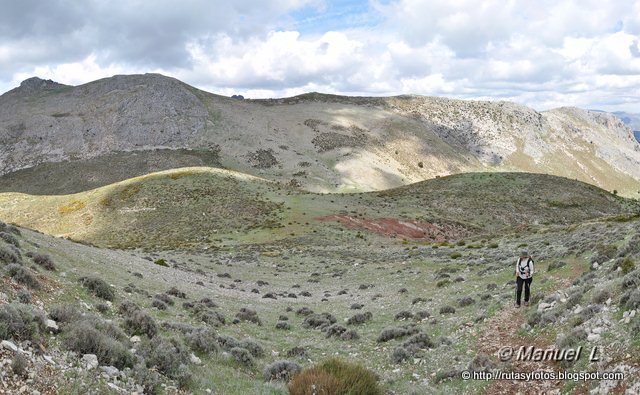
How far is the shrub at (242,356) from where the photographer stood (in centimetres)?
1285

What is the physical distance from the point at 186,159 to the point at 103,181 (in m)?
21.8

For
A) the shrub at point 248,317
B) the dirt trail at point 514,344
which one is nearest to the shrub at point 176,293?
the shrub at point 248,317

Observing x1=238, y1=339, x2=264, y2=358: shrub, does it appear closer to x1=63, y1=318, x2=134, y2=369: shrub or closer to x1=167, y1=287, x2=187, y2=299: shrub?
x1=63, y1=318, x2=134, y2=369: shrub

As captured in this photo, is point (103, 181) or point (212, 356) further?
point (103, 181)

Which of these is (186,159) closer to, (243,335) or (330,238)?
(330,238)

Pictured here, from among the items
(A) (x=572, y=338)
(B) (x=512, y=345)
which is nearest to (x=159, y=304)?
(B) (x=512, y=345)

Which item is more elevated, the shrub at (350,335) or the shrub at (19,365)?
the shrub at (19,365)

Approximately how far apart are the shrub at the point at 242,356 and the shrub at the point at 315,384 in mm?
3431

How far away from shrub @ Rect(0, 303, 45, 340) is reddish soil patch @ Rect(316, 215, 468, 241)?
55915mm

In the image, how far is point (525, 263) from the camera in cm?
1712

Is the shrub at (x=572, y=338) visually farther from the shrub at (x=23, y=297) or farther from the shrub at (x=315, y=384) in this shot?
the shrub at (x=23, y=297)

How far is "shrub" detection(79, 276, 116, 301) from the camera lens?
1516 centimetres

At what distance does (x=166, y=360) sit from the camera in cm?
998

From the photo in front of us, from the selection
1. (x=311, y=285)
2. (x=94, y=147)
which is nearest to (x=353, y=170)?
(x=94, y=147)
